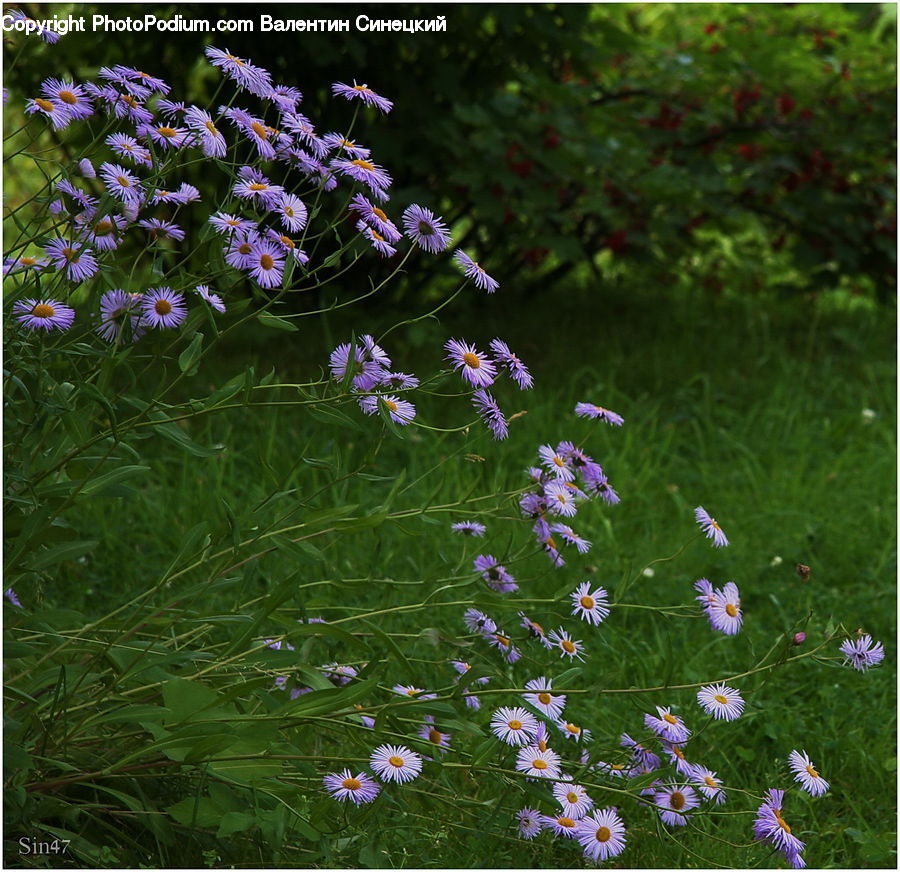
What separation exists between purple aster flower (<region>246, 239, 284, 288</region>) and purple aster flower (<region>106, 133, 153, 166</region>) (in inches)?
7.4

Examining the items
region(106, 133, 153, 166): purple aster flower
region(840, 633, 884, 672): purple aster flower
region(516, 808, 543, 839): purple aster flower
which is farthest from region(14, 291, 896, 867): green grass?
region(106, 133, 153, 166): purple aster flower

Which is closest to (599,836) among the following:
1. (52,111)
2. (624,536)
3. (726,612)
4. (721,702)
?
(721,702)

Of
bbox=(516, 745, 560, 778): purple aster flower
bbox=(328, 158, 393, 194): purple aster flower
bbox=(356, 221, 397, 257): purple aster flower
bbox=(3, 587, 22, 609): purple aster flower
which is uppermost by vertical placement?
bbox=(328, 158, 393, 194): purple aster flower

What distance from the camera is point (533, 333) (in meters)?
4.13

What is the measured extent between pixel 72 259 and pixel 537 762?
0.94m

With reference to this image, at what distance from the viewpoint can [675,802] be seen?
5.69ft

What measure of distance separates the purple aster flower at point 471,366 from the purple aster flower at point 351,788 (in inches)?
22.4

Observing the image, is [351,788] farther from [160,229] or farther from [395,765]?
[160,229]

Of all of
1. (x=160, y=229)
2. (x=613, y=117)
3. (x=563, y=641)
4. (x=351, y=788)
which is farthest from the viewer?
(x=613, y=117)

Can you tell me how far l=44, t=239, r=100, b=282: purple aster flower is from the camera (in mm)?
1545

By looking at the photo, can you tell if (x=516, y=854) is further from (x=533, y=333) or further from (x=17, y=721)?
(x=533, y=333)

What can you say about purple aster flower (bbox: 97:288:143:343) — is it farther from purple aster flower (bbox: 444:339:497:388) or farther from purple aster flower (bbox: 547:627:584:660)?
purple aster flower (bbox: 547:627:584:660)

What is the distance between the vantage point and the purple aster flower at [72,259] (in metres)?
1.54

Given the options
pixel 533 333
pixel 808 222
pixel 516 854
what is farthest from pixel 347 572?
pixel 808 222
